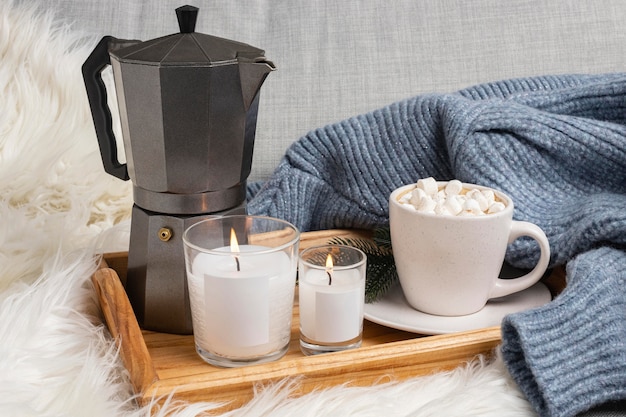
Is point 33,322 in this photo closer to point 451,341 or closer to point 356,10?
point 451,341

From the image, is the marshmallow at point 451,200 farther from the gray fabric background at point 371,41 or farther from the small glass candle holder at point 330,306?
the gray fabric background at point 371,41

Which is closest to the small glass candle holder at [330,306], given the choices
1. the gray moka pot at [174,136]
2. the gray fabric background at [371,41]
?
the gray moka pot at [174,136]

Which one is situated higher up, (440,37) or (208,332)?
(440,37)

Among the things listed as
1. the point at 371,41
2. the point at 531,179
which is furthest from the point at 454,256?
the point at 371,41

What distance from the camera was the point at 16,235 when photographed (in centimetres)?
80

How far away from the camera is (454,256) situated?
2.12ft

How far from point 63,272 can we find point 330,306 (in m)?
0.26

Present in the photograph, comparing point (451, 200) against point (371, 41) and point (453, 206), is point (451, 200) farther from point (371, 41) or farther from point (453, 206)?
point (371, 41)

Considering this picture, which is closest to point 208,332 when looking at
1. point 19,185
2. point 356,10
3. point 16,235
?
point 16,235

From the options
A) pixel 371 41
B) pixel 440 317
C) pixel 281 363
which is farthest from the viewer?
pixel 371 41

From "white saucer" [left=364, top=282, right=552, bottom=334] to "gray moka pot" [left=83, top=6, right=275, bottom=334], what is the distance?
15 centimetres

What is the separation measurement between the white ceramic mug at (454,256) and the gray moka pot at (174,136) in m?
0.15

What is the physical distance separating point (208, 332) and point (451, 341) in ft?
0.59

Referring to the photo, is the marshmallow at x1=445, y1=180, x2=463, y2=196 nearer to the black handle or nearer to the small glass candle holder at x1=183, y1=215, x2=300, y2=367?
the small glass candle holder at x1=183, y1=215, x2=300, y2=367
